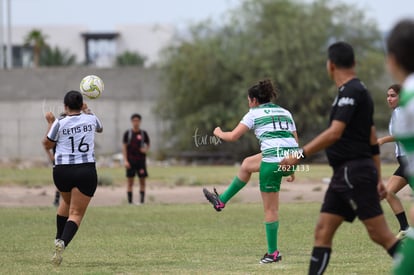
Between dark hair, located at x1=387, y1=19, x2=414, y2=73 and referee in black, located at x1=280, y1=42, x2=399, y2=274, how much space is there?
1768 millimetres

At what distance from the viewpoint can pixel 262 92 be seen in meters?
11.0

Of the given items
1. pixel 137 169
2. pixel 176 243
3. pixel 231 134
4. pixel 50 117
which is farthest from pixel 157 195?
pixel 231 134

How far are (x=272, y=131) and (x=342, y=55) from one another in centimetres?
337

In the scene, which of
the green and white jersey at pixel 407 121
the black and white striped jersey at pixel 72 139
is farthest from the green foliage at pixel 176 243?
the green and white jersey at pixel 407 121

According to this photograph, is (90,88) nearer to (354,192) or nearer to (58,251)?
(58,251)

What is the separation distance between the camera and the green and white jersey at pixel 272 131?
1097 cm

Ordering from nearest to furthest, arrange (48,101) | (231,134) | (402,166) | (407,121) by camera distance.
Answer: (407,121), (231,134), (402,166), (48,101)

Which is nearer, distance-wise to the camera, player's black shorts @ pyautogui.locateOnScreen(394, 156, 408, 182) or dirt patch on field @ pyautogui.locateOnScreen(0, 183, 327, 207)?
player's black shorts @ pyautogui.locateOnScreen(394, 156, 408, 182)

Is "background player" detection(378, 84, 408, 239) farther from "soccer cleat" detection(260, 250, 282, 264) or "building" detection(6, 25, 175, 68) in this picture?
"building" detection(6, 25, 175, 68)

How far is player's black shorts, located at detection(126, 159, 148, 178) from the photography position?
71.5ft

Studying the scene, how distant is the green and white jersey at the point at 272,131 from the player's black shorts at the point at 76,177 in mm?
2003

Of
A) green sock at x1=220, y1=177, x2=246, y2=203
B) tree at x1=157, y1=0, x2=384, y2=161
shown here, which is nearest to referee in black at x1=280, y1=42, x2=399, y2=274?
green sock at x1=220, y1=177, x2=246, y2=203

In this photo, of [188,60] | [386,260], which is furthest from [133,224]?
[188,60]

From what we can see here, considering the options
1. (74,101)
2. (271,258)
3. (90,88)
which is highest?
(90,88)
